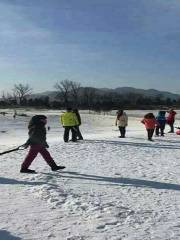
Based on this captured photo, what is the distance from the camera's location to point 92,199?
944 centimetres

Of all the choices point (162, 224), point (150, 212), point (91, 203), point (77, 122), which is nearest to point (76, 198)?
point (91, 203)

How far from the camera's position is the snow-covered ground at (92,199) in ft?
24.3

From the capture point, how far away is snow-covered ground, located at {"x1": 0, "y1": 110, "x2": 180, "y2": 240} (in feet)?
24.3

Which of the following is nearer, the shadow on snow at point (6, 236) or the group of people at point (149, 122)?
the shadow on snow at point (6, 236)

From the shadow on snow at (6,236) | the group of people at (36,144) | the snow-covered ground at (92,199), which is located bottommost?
the shadow on snow at (6,236)

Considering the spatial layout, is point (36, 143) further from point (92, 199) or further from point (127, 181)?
point (92, 199)

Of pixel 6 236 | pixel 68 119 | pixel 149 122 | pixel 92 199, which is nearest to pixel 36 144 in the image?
pixel 92 199

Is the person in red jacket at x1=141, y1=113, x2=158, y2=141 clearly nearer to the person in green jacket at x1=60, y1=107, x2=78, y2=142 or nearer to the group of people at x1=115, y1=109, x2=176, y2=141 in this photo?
the group of people at x1=115, y1=109, x2=176, y2=141

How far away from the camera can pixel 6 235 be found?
7227 mm

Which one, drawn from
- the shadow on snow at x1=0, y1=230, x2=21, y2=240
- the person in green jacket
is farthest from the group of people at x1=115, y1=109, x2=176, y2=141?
the shadow on snow at x1=0, y1=230, x2=21, y2=240

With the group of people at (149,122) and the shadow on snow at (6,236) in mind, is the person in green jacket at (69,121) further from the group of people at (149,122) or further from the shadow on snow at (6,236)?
the shadow on snow at (6,236)

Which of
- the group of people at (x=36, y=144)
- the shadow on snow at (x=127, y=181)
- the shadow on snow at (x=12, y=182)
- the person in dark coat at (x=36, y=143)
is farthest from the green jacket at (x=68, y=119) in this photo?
the shadow on snow at (x=12, y=182)

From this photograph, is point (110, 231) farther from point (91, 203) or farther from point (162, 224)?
point (91, 203)

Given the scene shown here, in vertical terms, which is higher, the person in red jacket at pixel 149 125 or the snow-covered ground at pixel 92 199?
the person in red jacket at pixel 149 125
